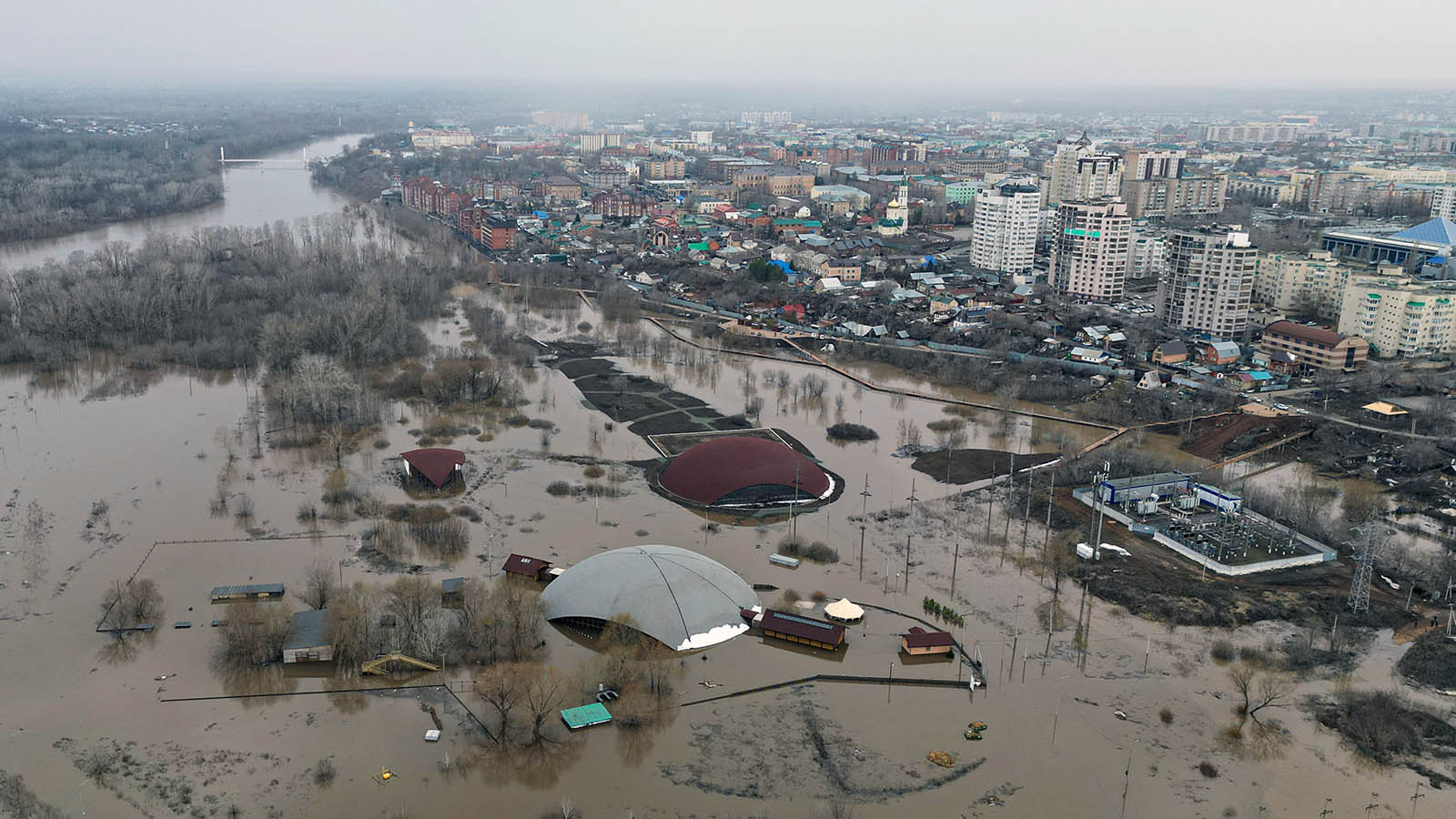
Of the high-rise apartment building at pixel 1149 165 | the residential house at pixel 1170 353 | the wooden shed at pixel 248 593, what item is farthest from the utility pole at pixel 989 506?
the high-rise apartment building at pixel 1149 165

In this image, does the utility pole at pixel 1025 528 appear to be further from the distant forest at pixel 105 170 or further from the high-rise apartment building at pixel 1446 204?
the distant forest at pixel 105 170

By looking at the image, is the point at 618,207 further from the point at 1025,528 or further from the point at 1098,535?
the point at 1098,535

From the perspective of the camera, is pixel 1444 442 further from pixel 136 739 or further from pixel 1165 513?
pixel 136 739

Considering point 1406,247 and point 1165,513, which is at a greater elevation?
point 1406,247

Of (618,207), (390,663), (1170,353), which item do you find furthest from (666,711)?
(618,207)

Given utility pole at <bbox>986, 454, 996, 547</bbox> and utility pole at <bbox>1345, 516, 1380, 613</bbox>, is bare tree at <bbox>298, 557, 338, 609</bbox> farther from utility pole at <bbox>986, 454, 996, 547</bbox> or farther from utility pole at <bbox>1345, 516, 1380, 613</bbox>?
utility pole at <bbox>1345, 516, 1380, 613</bbox>

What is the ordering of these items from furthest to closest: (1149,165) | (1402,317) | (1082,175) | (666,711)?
(1149,165)
(1082,175)
(1402,317)
(666,711)

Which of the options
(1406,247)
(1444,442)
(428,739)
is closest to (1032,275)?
(1406,247)
